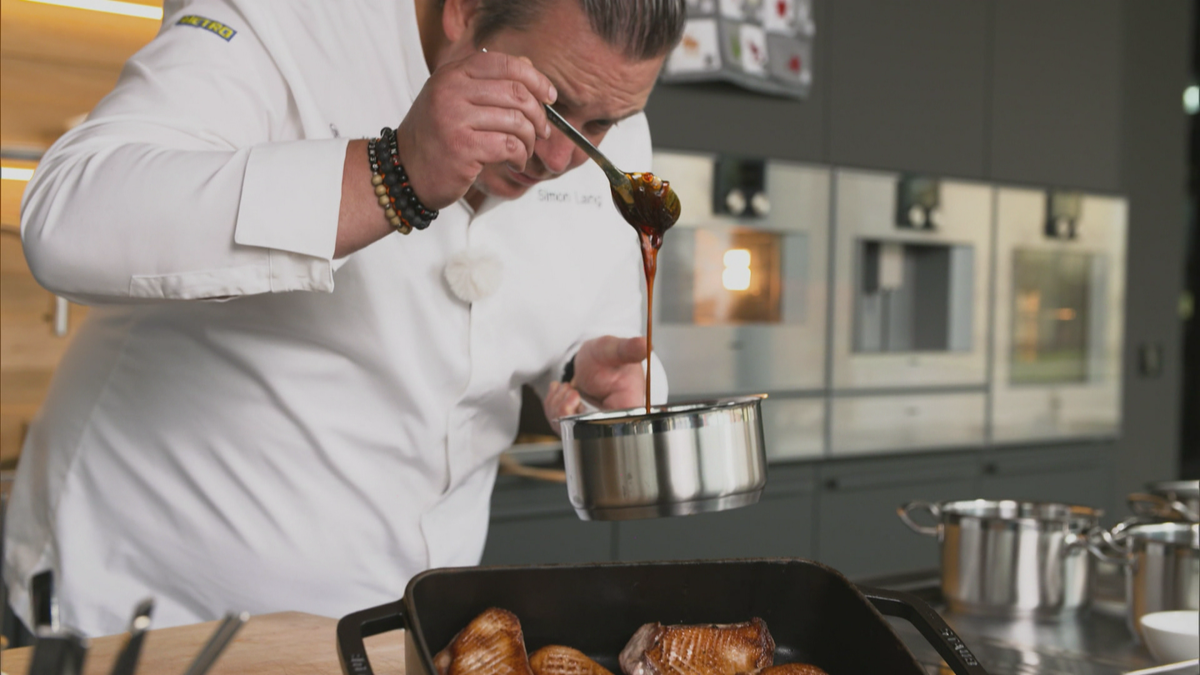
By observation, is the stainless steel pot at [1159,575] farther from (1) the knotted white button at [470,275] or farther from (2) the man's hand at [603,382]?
(1) the knotted white button at [470,275]

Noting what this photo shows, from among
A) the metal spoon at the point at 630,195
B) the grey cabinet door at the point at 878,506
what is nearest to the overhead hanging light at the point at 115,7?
the metal spoon at the point at 630,195

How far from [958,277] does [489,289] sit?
223 cm

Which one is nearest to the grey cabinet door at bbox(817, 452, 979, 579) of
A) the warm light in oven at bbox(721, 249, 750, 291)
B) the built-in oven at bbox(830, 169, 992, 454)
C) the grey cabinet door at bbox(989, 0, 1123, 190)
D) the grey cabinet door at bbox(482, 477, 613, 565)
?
the built-in oven at bbox(830, 169, 992, 454)

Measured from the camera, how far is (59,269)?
32.4 inches

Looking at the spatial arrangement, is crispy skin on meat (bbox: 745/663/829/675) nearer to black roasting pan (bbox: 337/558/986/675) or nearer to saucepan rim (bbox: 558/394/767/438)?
black roasting pan (bbox: 337/558/986/675)

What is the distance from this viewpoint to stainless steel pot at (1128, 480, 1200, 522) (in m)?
1.38

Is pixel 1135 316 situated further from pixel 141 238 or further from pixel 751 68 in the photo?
pixel 141 238

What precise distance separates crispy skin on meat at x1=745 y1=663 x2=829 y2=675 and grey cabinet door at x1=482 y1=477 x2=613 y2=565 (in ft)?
5.09

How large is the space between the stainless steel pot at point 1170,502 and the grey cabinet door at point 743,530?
115cm

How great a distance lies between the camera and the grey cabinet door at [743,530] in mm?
2475

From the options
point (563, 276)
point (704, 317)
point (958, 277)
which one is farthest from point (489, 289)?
point (958, 277)

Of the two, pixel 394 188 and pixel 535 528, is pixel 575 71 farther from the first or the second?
pixel 535 528

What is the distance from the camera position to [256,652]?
34.7 inches

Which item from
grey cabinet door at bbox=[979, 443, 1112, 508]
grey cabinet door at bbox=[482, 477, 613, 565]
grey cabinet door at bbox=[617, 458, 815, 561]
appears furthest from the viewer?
grey cabinet door at bbox=[979, 443, 1112, 508]
